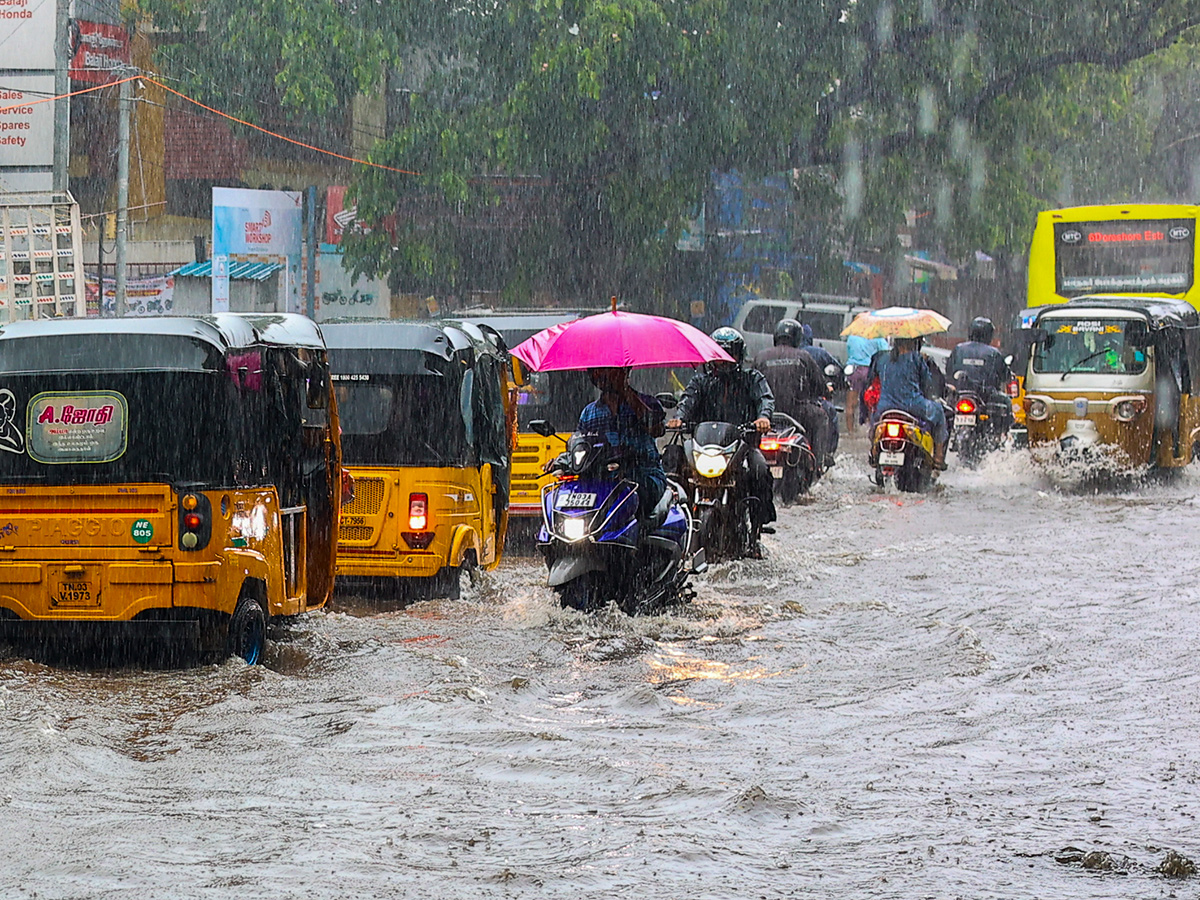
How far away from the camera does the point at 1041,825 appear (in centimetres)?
532

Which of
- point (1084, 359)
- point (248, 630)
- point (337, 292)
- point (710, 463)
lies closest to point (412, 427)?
point (710, 463)

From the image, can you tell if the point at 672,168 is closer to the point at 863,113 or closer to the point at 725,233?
the point at 863,113

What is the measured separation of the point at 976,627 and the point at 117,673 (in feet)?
15.0

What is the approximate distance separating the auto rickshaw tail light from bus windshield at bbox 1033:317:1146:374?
9.54 m

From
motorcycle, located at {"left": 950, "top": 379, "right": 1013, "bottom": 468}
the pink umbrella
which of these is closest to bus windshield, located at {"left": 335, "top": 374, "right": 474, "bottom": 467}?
the pink umbrella

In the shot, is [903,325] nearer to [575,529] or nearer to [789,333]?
[789,333]

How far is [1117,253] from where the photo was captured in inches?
980

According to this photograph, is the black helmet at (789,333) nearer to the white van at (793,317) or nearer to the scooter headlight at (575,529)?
the scooter headlight at (575,529)

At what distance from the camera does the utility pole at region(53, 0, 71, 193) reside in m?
26.0

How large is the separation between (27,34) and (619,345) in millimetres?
20231

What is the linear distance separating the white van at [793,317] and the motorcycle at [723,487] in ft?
57.1

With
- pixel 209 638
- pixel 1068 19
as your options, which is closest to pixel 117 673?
pixel 209 638

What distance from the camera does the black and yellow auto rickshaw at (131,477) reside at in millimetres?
7426

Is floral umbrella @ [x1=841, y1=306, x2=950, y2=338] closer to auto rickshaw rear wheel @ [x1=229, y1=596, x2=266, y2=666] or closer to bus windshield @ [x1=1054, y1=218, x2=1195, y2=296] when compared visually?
bus windshield @ [x1=1054, y1=218, x2=1195, y2=296]
